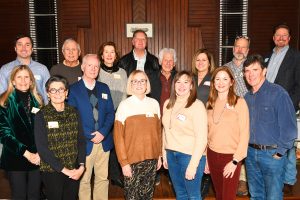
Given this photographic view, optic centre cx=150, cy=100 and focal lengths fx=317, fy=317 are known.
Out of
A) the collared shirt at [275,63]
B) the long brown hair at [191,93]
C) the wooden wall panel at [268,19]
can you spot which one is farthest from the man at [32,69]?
the wooden wall panel at [268,19]

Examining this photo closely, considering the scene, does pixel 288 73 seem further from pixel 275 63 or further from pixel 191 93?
pixel 191 93

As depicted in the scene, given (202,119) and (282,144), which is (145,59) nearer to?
(202,119)

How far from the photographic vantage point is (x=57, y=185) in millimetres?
2434

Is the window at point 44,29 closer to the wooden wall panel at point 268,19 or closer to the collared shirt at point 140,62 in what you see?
the collared shirt at point 140,62

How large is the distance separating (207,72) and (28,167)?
1.87 metres

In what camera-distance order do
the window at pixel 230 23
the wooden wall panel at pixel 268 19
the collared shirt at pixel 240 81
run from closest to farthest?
the collared shirt at pixel 240 81 < the wooden wall panel at pixel 268 19 < the window at pixel 230 23

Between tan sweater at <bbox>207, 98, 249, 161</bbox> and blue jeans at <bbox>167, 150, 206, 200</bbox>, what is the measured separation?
210mm

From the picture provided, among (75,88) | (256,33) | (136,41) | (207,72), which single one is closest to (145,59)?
(136,41)

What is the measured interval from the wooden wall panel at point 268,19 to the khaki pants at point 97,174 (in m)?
4.03

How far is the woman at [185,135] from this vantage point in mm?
2455

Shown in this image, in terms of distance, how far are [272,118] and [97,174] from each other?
5.27 feet

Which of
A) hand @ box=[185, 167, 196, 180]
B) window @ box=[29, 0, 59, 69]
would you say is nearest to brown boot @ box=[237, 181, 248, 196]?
hand @ box=[185, 167, 196, 180]

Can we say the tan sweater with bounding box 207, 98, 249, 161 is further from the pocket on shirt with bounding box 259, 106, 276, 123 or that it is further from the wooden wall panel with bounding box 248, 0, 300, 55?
the wooden wall panel with bounding box 248, 0, 300, 55

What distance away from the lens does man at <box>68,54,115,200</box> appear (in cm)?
272
